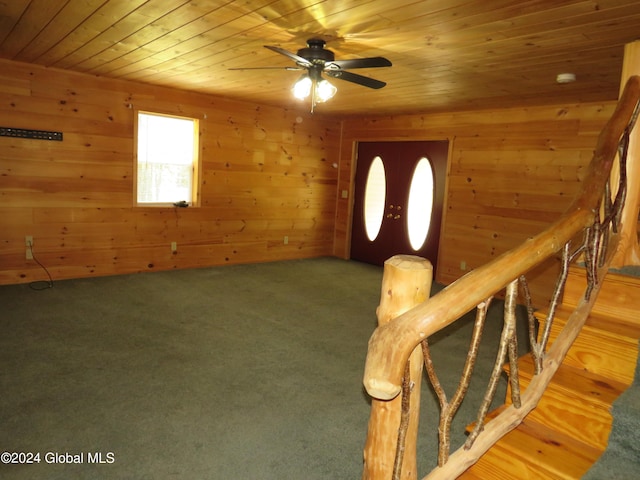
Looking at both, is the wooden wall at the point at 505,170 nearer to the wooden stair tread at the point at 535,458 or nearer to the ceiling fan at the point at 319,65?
the ceiling fan at the point at 319,65

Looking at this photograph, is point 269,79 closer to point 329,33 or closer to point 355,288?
point 329,33

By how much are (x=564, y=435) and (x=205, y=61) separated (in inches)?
147

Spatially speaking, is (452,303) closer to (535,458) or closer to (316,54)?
(535,458)

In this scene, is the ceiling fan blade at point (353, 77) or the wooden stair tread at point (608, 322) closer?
the wooden stair tread at point (608, 322)

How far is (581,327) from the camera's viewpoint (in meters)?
1.82

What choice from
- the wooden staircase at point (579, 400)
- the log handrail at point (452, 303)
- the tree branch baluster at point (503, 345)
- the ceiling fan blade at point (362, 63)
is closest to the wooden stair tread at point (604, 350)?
the wooden staircase at point (579, 400)

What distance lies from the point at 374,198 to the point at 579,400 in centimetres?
536

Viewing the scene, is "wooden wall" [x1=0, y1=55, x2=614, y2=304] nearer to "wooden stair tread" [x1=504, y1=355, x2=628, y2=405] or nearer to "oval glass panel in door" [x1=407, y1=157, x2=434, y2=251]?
"oval glass panel in door" [x1=407, y1=157, x2=434, y2=251]

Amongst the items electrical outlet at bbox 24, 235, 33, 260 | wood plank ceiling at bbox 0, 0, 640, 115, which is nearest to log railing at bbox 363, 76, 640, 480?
wood plank ceiling at bbox 0, 0, 640, 115

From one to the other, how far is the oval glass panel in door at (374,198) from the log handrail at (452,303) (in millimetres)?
5047

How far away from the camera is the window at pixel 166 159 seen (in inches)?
211

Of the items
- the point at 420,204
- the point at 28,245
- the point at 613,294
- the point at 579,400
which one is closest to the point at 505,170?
the point at 420,204

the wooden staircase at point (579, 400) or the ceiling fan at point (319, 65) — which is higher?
the ceiling fan at point (319, 65)

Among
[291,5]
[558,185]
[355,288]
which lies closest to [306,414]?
[291,5]
